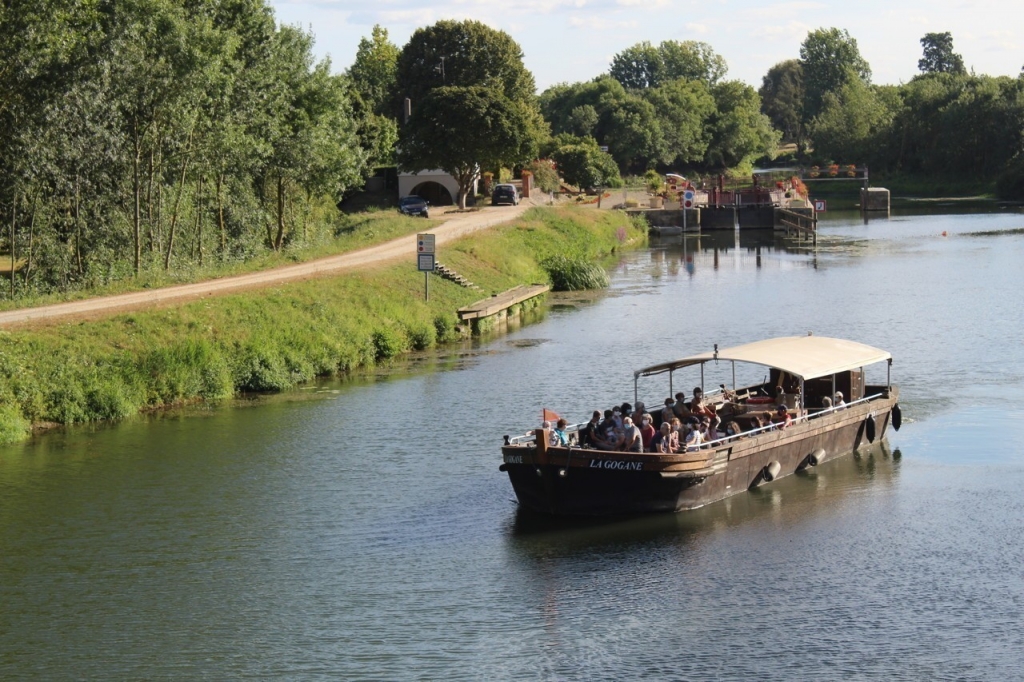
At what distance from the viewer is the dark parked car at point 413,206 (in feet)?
296

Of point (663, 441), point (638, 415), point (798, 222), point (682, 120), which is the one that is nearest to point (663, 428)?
point (663, 441)

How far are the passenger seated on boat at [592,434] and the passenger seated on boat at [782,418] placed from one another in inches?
180

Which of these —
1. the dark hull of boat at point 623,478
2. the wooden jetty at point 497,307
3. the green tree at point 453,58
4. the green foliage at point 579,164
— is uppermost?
the green tree at point 453,58

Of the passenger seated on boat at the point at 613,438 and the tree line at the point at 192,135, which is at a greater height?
the tree line at the point at 192,135

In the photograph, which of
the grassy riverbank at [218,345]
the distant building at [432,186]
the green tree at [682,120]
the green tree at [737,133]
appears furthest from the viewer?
the green tree at [737,133]

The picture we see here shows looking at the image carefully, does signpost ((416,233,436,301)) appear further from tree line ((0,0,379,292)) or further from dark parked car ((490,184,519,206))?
dark parked car ((490,184,519,206))

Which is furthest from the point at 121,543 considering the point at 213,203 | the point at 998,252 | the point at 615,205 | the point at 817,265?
the point at 615,205

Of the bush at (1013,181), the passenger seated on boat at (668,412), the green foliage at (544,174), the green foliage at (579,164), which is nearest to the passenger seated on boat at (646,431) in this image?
the passenger seated on boat at (668,412)

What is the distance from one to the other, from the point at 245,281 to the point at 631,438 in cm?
2856

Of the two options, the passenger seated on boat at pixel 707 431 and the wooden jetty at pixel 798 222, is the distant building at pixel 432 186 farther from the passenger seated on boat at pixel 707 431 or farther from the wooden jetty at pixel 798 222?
the passenger seated on boat at pixel 707 431

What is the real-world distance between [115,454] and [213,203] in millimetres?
32301

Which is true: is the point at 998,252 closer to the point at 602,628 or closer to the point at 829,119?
the point at 602,628

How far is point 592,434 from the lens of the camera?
96.0 feet

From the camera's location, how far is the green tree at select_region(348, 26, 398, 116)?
13400cm
